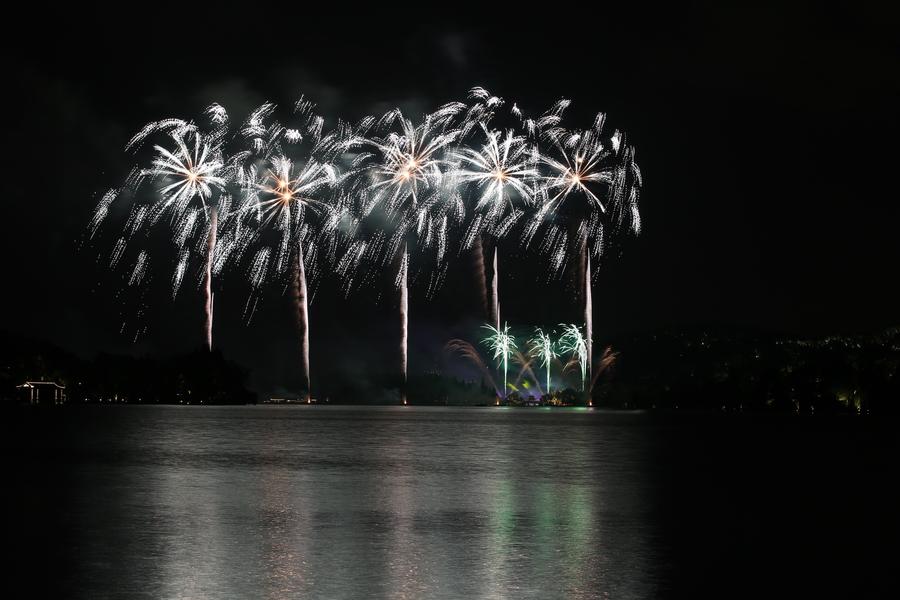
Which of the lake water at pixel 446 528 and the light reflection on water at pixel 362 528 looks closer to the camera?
the light reflection on water at pixel 362 528

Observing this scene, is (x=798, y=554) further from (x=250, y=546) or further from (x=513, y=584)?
(x=250, y=546)

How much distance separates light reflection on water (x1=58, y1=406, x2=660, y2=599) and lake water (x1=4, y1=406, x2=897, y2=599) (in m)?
0.06

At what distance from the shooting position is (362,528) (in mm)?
21328

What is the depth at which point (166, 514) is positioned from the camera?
77.3 feet

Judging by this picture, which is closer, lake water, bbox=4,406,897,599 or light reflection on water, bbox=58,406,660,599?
light reflection on water, bbox=58,406,660,599

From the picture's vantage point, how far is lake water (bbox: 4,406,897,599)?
15.5 m

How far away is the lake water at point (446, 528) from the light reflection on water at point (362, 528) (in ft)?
0.20

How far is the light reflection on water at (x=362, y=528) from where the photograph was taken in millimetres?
15359

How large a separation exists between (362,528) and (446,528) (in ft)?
5.42

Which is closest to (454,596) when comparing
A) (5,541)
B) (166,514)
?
(5,541)

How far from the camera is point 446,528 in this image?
21.5 metres

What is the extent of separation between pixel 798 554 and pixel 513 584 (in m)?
6.07

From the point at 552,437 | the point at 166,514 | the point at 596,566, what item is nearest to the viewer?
the point at 596,566

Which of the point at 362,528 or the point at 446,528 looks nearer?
the point at 362,528
